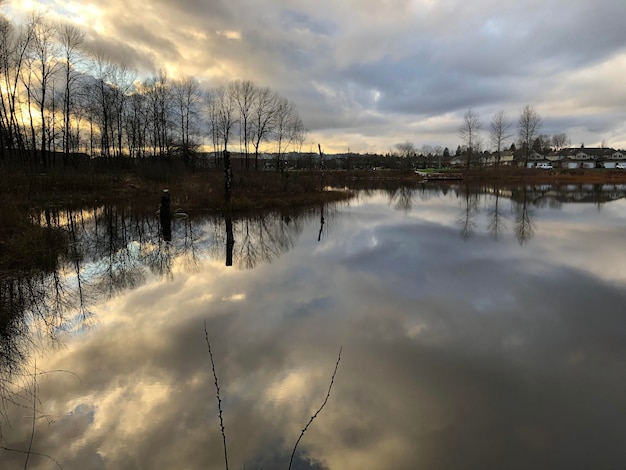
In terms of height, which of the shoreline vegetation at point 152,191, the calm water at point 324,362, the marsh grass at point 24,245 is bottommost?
the calm water at point 324,362

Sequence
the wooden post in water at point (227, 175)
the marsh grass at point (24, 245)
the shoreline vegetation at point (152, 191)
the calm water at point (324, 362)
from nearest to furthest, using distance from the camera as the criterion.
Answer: the calm water at point (324, 362), the marsh grass at point (24, 245), the wooden post in water at point (227, 175), the shoreline vegetation at point (152, 191)

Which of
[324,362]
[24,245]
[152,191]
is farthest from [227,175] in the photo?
[324,362]

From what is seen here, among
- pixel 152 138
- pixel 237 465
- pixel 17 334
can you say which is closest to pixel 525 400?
pixel 237 465

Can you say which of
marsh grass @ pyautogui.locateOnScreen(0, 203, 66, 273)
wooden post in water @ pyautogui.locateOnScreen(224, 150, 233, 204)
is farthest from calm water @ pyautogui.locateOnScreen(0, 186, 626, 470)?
wooden post in water @ pyautogui.locateOnScreen(224, 150, 233, 204)

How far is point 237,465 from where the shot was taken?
328cm

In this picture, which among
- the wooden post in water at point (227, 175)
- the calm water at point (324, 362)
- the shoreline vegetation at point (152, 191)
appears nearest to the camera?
the calm water at point (324, 362)

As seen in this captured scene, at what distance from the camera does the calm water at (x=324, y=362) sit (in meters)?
3.52

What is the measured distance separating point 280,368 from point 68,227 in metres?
15.0

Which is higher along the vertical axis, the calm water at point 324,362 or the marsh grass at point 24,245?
the marsh grass at point 24,245

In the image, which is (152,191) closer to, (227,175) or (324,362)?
(227,175)

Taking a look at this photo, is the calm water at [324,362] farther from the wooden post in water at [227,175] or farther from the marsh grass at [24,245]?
the wooden post in water at [227,175]

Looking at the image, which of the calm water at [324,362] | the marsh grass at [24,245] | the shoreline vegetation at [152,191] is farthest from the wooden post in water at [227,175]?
the calm water at [324,362]

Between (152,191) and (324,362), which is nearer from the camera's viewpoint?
(324,362)

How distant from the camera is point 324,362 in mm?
5012
